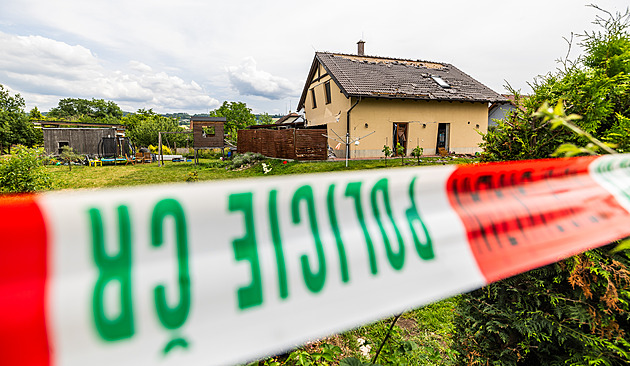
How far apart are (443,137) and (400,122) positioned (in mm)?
3442

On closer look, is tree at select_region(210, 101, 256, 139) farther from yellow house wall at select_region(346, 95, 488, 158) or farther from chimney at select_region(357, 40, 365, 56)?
yellow house wall at select_region(346, 95, 488, 158)

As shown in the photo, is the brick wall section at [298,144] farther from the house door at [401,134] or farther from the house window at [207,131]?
the house window at [207,131]

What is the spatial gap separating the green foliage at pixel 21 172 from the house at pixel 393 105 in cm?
1225

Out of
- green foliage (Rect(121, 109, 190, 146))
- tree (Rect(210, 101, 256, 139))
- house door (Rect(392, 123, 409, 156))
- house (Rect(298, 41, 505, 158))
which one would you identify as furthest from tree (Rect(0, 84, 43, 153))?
house door (Rect(392, 123, 409, 156))

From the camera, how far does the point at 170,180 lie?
12.8 m

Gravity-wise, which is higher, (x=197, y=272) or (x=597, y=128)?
(x=597, y=128)

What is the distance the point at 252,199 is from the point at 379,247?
1.80 feet

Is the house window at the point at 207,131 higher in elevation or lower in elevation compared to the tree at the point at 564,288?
higher

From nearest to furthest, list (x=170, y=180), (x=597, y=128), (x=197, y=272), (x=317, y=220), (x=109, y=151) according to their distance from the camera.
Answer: (x=197, y=272), (x=317, y=220), (x=597, y=128), (x=170, y=180), (x=109, y=151)

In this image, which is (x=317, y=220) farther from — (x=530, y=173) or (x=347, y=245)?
(x=530, y=173)

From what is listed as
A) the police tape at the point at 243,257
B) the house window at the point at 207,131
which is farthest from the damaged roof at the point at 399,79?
the police tape at the point at 243,257

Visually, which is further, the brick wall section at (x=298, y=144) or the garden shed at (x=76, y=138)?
the garden shed at (x=76, y=138)

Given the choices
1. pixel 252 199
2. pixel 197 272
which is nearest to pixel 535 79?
pixel 252 199

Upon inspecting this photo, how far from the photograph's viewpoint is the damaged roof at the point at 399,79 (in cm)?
1620
